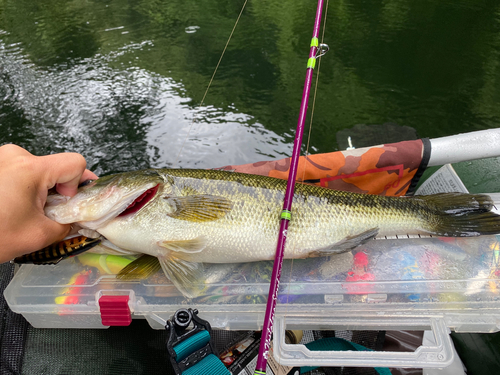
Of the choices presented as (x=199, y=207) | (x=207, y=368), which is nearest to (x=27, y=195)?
(x=199, y=207)

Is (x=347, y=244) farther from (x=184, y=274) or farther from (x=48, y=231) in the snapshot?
(x=48, y=231)

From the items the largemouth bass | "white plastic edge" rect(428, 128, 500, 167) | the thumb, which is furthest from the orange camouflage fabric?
the thumb

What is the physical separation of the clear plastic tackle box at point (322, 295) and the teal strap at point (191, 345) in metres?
0.32

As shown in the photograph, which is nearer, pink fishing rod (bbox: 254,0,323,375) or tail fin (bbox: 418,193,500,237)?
pink fishing rod (bbox: 254,0,323,375)

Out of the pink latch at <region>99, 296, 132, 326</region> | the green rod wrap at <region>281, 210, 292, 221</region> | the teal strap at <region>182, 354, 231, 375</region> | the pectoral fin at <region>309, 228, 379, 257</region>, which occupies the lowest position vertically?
the pink latch at <region>99, 296, 132, 326</region>

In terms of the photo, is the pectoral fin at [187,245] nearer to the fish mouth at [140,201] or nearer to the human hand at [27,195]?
the fish mouth at [140,201]

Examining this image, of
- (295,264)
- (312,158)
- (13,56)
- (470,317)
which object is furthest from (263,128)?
(13,56)

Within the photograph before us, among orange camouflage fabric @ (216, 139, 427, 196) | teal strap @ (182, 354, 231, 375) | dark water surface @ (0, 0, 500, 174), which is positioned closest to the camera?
teal strap @ (182, 354, 231, 375)

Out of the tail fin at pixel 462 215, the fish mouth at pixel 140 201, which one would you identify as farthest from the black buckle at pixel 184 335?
the tail fin at pixel 462 215

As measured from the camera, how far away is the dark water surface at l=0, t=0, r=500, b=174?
4.32 metres

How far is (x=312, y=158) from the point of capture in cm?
227

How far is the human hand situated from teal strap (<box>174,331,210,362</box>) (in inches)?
31.9

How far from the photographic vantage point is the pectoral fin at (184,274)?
167 cm

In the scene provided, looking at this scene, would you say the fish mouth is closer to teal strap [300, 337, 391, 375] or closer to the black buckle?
the black buckle
